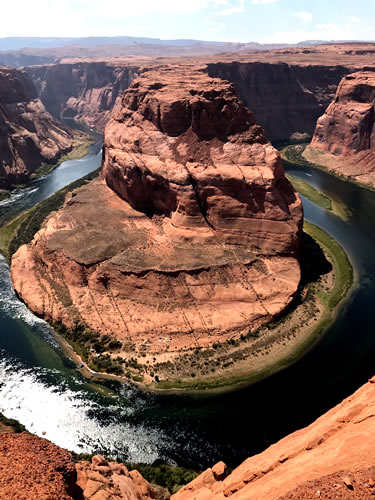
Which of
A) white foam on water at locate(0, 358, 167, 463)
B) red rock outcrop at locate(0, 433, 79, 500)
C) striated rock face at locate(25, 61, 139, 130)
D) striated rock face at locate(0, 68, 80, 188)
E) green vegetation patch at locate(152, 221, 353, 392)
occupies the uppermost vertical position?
striated rock face at locate(25, 61, 139, 130)

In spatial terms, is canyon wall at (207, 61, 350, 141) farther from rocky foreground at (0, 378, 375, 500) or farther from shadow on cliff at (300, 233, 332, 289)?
rocky foreground at (0, 378, 375, 500)

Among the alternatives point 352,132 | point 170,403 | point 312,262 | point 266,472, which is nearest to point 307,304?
point 312,262

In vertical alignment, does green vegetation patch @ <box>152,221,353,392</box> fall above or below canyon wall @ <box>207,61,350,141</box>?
below

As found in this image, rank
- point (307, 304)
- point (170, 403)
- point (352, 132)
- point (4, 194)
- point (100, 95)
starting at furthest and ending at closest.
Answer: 1. point (100, 95)
2. point (352, 132)
3. point (4, 194)
4. point (307, 304)
5. point (170, 403)

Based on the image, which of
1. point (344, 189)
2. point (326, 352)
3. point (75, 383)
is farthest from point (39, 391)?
point (344, 189)

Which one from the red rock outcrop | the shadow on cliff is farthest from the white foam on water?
the shadow on cliff

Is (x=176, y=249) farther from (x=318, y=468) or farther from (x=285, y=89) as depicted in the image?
(x=285, y=89)

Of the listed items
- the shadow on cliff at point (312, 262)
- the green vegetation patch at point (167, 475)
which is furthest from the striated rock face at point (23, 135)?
the green vegetation patch at point (167, 475)
